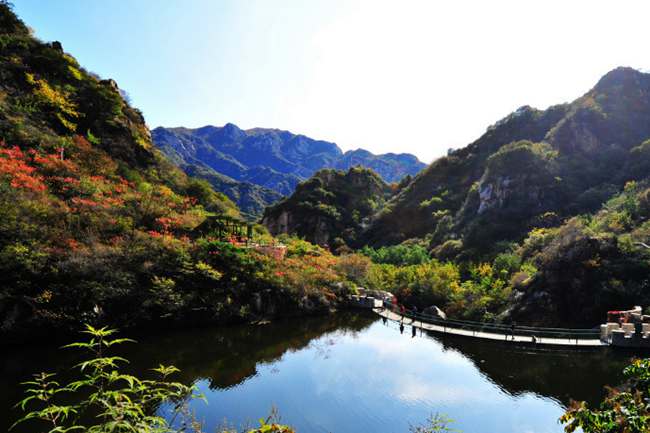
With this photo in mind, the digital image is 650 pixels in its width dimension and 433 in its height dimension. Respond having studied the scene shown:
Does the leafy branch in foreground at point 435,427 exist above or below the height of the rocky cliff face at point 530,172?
below

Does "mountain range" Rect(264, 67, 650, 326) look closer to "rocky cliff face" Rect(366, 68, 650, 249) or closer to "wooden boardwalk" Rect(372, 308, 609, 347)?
"rocky cliff face" Rect(366, 68, 650, 249)

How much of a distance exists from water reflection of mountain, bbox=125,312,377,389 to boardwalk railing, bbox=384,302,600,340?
14.4ft

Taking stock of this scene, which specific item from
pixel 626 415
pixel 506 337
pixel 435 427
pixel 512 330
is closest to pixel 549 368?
pixel 512 330

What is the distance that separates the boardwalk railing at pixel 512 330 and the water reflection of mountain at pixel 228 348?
14.4 ft

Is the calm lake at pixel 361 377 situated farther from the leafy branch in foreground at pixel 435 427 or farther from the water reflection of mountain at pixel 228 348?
the leafy branch in foreground at pixel 435 427

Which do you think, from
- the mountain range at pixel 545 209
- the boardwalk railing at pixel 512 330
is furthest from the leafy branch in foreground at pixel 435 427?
the mountain range at pixel 545 209

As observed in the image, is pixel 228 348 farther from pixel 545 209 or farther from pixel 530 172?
pixel 530 172

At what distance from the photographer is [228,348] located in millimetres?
17875

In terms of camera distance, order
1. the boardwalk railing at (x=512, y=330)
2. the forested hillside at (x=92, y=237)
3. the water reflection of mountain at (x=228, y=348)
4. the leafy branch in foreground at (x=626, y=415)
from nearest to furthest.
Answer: the leafy branch in foreground at (x=626, y=415), the water reflection of mountain at (x=228, y=348), the forested hillside at (x=92, y=237), the boardwalk railing at (x=512, y=330)

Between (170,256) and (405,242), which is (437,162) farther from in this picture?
(170,256)

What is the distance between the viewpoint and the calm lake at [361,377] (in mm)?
11898

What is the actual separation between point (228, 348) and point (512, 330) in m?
14.8

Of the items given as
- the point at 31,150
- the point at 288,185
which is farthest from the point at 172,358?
the point at 288,185

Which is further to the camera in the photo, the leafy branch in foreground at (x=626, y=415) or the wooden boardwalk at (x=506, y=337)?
the wooden boardwalk at (x=506, y=337)
